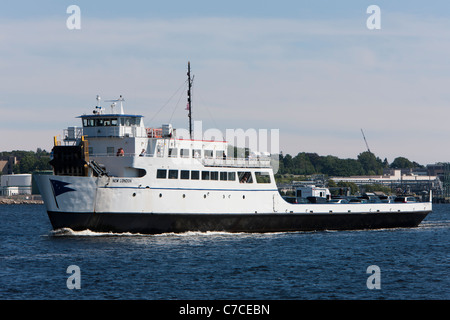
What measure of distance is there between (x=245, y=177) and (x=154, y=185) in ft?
25.8

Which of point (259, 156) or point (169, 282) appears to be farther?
point (259, 156)

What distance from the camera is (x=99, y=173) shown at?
4356cm

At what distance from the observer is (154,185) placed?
44.5 metres

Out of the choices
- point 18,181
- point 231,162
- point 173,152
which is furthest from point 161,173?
point 18,181

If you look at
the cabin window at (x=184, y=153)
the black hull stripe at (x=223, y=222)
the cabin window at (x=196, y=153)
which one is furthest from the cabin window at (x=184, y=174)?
the black hull stripe at (x=223, y=222)

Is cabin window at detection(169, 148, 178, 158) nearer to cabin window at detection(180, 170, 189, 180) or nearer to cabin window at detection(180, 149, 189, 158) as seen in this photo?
cabin window at detection(180, 149, 189, 158)

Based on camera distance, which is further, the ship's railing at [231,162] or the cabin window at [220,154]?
the cabin window at [220,154]

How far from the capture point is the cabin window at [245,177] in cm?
4925

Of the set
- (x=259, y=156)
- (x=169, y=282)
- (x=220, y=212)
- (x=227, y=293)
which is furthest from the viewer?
(x=259, y=156)

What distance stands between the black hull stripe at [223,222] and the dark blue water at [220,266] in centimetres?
66

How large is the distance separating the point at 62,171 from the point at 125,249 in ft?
27.6

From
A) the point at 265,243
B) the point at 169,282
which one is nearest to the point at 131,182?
the point at 265,243

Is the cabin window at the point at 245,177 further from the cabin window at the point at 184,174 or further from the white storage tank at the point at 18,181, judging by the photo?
the white storage tank at the point at 18,181
